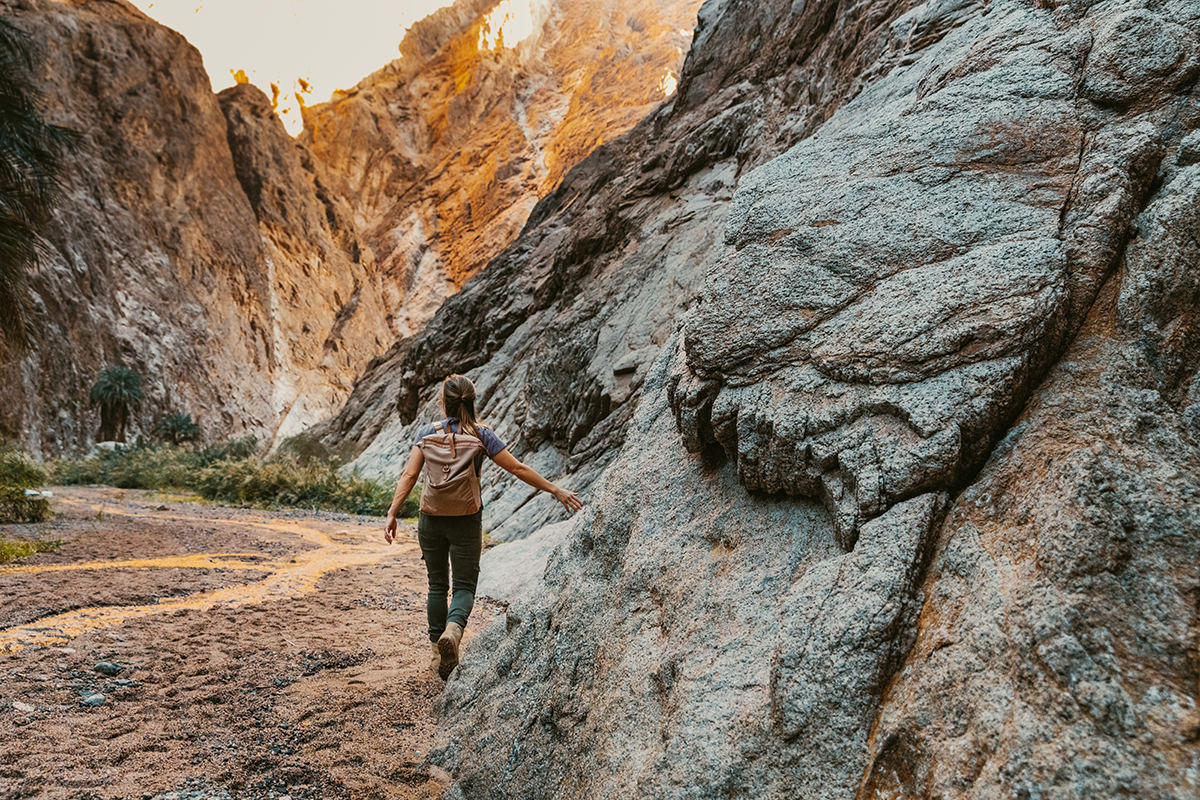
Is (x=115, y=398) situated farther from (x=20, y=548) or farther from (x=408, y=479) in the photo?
(x=408, y=479)

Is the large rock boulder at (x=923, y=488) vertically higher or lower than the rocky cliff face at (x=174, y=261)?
lower

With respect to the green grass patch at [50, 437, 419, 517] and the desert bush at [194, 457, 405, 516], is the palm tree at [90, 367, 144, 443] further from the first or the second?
the desert bush at [194, 457, 405, 516]

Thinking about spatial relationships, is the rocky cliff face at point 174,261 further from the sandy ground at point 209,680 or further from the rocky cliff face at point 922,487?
the rocky cliff face at point 922,487

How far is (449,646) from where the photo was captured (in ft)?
10.7

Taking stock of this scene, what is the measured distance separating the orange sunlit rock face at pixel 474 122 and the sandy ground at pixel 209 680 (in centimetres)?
4172

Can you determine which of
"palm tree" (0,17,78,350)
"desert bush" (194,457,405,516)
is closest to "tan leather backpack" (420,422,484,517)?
"palm tree" (0,17,78,350)

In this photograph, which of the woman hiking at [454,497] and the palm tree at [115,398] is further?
the palm tree at [115,398]

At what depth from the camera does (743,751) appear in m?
1.56

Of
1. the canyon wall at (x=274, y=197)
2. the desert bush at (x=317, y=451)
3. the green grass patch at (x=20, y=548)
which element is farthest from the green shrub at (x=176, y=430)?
the green grass patch at (x=20, y=548)

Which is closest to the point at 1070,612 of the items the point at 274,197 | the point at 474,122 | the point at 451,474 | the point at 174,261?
the point at 451,474

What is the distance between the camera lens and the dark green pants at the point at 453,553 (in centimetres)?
338

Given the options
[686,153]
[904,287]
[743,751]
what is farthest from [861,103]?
[686,153]

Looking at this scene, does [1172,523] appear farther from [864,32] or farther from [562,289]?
[562,289]

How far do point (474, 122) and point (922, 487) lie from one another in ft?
194
